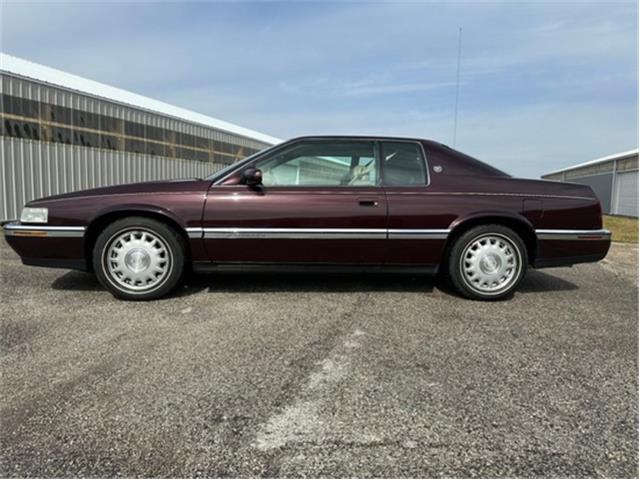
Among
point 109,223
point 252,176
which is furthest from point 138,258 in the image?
point 252,176

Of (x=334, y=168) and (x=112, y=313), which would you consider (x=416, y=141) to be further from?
(x=112, y=313)

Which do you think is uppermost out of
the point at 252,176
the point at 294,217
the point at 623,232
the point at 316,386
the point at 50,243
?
Answer: the point at 252,176

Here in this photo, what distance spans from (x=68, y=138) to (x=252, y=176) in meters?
9.39

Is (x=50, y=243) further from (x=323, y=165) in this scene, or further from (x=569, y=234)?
(x=569, y=234)

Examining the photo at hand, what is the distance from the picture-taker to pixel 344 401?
212 centimetres

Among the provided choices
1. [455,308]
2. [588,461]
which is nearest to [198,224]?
[455,308]

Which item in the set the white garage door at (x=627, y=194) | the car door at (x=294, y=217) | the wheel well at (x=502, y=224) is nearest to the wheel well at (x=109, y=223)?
the car door at (x=294, y=217)

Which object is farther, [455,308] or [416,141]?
[416,141]

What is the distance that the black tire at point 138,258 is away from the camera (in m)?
3.78

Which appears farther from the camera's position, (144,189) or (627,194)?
(627,194)

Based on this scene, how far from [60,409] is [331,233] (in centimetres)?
233

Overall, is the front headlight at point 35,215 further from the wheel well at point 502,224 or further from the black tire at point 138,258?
the wheel well at point 502,224

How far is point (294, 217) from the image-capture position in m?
3.79

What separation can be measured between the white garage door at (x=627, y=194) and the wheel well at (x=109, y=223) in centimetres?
2294
